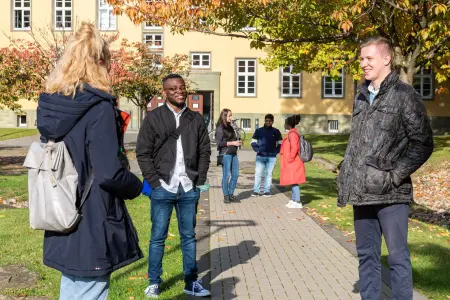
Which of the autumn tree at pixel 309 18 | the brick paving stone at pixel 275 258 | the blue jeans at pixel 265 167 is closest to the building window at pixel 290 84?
the autumn tree at pixel 309 18

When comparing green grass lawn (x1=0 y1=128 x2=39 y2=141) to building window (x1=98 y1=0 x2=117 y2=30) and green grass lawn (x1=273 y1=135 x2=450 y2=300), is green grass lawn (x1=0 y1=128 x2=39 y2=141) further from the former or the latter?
green grass lawn (x1=273 y1=135 x2=450 y2=300)

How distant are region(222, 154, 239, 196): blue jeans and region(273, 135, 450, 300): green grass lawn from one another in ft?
4.45

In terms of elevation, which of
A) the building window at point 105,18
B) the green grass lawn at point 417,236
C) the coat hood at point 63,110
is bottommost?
the green grass lawn at point 417,236

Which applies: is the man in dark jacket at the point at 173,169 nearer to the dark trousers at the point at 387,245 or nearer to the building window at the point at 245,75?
the dark trousers at the point at 387,245

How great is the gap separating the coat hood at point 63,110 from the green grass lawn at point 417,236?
3786 millimetres

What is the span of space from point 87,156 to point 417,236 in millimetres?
6647

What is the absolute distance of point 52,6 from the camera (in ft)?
141

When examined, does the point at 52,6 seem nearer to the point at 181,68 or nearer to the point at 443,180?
the point at 181,68

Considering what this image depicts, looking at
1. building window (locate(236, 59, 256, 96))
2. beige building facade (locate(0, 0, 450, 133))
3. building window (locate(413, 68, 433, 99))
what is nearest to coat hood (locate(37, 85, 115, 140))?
beige building facade (locate(0, 0, 450, 133))

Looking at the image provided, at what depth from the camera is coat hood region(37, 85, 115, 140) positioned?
3688mm

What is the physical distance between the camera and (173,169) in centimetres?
636

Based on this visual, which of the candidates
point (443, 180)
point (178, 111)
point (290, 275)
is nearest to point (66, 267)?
point (178, 111)

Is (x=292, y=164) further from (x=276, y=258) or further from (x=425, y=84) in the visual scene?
(x=425, y=84)

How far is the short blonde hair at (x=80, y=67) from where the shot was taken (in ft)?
12.3
